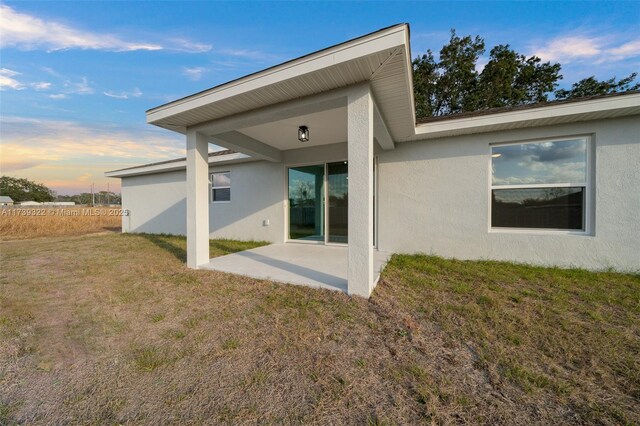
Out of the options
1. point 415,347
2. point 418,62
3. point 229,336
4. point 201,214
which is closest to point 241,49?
point 201,214

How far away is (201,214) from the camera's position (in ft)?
15.0

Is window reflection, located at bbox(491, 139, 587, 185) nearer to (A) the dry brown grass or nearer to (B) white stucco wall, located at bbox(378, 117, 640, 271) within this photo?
(B) white stucco wall, located at bbox(378, 117, 640, 271)

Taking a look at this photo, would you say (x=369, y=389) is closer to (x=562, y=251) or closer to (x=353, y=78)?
(x=353, y=78)

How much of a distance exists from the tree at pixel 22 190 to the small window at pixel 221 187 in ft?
219

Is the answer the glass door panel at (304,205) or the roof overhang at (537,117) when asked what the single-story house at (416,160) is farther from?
the glass door panel at (304,205)

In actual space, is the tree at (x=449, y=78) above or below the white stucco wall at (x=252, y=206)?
above

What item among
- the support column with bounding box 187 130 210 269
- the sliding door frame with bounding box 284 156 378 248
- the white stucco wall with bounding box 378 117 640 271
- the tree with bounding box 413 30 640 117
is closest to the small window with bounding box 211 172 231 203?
the sliding door frame with bounding box 284 156 378 248

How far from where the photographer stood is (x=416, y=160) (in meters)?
5.36

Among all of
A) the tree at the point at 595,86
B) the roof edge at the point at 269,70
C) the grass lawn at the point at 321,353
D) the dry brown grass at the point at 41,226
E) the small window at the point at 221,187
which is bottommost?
the grass lawn at the point at 321,353

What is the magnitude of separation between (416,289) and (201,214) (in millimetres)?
3989

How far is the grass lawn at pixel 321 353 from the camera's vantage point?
141 centimetres

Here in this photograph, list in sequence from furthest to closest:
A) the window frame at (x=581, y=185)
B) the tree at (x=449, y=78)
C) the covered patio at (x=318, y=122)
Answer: the tree at (x=449, y=78) → the window frame at (x=581, y=185) → the covered patio at (x=318, y=122)

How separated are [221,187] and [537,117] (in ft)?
27.4

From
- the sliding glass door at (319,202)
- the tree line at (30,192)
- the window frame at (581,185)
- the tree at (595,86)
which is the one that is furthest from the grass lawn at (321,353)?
the tree line at (30,192)
